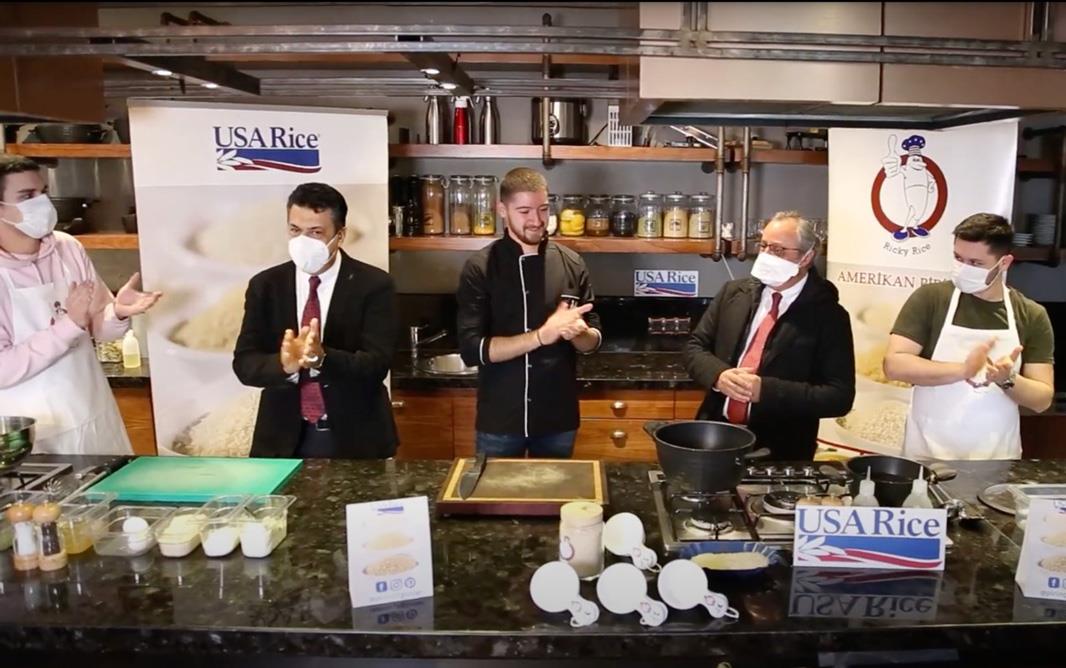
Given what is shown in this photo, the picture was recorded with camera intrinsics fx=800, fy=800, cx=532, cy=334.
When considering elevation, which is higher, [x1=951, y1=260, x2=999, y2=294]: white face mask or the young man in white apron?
[x1=951, y1=260, x2=999, y2=294]: white face mask

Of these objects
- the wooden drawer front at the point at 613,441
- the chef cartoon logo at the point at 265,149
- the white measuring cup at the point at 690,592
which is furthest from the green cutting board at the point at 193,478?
the wooden drawer front at the point at 613,441

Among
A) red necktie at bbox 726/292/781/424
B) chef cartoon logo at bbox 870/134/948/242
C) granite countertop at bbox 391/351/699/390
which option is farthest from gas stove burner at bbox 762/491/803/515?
chef cartoon logo at bbox 870/134/948/242

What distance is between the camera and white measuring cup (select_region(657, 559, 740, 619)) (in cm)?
132

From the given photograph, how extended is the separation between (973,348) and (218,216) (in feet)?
9.08

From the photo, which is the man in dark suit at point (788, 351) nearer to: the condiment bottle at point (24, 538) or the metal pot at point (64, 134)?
the condiment bottle at point (24, 538)

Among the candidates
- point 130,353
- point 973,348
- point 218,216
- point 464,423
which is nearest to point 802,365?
point 973,348

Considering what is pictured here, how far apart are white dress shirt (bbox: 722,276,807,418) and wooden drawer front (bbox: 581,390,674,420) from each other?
3.40 feet

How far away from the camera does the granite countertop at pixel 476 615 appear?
1.28 m

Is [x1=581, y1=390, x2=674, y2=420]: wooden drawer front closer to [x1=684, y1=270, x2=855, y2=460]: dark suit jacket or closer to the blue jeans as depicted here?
the blue jeans

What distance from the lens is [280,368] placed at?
2178 millimetres

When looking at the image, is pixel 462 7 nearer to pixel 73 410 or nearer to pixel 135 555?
pixel 73 410

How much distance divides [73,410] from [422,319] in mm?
1912

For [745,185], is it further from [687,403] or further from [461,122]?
[461,122]

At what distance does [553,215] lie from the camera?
3.75m
